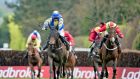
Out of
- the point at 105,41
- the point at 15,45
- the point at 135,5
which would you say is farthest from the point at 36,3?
the point at 105,41

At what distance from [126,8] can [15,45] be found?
4751cm

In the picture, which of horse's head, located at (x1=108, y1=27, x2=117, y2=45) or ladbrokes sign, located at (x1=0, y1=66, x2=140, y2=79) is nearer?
horse's head, located at (x1=108, y1=27, x2=117, y2=45)

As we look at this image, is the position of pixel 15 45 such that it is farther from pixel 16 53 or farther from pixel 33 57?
pixel 33 57

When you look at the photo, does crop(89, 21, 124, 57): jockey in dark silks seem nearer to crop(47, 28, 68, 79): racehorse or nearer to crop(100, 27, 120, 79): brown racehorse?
crop(100, 27, 120, 79): brown racehorse

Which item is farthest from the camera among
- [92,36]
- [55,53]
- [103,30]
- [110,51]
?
[92,36]

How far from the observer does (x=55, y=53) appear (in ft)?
85.0

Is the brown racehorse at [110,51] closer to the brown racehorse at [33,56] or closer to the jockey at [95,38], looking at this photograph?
the jockey at [95,38]

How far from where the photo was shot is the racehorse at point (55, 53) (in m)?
25.2

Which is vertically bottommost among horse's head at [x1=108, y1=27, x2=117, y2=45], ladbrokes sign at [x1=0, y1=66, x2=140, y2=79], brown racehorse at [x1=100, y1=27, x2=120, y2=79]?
ladbrokes sign at [x1=0, y1=66, x2=140, y2=79]

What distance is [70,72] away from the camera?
111ft

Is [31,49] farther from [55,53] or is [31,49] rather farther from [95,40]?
[55,53]

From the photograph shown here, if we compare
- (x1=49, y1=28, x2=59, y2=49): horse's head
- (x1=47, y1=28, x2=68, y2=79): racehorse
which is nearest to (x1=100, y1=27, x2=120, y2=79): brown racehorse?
(x1=47, y1=28, x2=68, y2=79): racehorse

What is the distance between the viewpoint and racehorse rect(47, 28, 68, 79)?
82.7ft

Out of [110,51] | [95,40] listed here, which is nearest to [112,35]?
[110,51]
